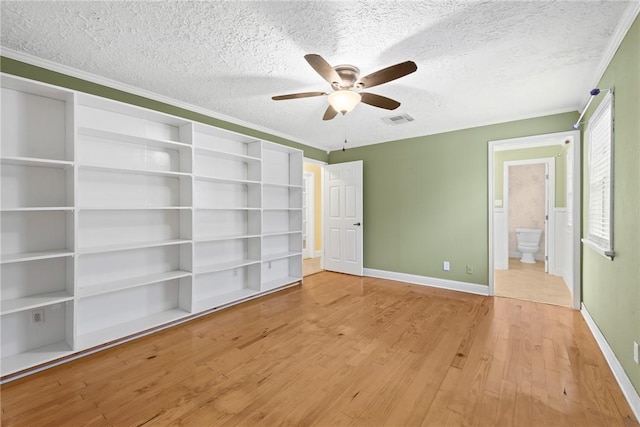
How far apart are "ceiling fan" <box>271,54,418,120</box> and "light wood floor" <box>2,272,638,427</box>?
2122 millimetres

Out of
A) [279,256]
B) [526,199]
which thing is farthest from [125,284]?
[526,199]

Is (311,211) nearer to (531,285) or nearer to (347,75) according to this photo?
(531,285)

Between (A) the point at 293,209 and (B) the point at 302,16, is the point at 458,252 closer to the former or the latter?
(A) the point at 293,209

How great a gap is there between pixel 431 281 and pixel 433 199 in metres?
1.29

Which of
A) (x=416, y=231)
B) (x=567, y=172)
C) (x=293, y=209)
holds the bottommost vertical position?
(x=416, y=231)

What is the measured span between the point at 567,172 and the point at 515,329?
3352mm

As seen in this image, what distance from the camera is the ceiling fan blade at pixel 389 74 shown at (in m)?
1.84

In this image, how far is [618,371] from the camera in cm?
195

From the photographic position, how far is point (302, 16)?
1.77 metres

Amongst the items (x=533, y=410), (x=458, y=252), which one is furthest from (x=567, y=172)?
(x=533, y=410)

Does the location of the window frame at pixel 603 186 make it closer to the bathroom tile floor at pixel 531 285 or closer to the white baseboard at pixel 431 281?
the bathroom tile floor at pixel 531 285

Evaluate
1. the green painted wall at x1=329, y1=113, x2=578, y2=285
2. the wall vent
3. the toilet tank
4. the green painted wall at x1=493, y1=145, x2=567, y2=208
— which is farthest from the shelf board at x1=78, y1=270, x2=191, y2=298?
the toilet tank

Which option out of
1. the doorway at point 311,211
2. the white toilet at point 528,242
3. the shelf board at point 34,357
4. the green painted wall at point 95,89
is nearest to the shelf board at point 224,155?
the green painted wall at point 95,89

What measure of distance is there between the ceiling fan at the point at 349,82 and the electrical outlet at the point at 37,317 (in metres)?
2.60
